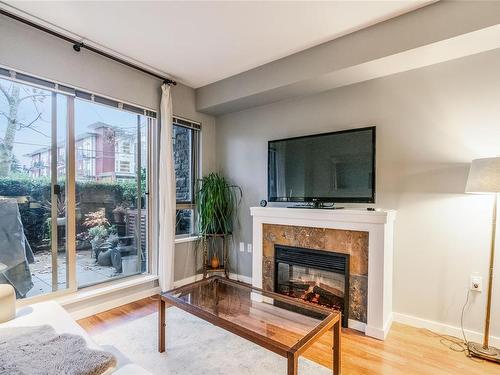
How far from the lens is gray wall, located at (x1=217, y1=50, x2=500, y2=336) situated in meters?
2.08

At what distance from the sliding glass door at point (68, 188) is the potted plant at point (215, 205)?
68 centimetres

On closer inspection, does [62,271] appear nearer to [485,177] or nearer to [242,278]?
[242,278]

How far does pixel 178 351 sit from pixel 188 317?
1.75 feet

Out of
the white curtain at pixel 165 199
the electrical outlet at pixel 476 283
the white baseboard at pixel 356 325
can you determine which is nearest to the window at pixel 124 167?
the white curtain at pixel 165 199

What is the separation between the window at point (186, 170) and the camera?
341 cm

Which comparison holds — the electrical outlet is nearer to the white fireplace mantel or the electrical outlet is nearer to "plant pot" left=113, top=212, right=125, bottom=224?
the white fireplace mantel

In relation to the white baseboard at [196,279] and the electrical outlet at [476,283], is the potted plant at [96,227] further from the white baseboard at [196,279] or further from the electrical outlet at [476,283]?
the electrical outlet at [476,283]

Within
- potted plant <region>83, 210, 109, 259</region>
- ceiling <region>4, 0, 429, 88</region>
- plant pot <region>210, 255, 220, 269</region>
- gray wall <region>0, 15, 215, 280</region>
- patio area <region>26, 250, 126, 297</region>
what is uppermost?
ceiling <region>4, 0, 429, 88</region>

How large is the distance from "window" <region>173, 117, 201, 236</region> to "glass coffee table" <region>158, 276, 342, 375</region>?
4.34ft

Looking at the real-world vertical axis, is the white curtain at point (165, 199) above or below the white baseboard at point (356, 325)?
above

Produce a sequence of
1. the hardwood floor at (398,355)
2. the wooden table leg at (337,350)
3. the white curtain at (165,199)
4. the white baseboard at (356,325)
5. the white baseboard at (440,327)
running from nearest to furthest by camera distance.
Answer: the wooden table leg at (337,350), the hardwood floor at (398,355), the white baseboard at (440,327), the white baseboard at (356,325), the white curtain at (165,199)

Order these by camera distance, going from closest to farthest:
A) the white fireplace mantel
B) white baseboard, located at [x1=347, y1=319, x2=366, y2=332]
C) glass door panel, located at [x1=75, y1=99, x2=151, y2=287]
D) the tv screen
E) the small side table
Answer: the white fireplace mantel < white baseboard, located at [x1=347, y1=319, x2=366, y2=332] < the tv screen < glass door panel, located at [x1=75, y1=99, x2=151, y2=287] < the small side table

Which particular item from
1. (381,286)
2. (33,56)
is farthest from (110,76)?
(381,286)

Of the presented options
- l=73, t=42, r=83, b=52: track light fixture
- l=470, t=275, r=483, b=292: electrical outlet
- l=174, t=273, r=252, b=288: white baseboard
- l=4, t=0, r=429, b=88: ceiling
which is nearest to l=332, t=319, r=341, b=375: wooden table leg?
l=470, t=275, r=483, b=292: electrical outlet
